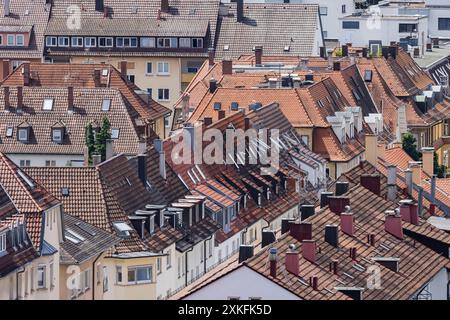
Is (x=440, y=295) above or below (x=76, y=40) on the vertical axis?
below

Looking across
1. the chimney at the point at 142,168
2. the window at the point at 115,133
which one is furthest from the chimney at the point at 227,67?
the chimney at the point at 142,168

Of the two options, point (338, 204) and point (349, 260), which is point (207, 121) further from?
point (349, 260)

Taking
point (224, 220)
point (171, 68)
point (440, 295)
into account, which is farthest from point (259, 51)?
point (440, 295)

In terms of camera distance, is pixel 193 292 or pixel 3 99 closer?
pixel 193 292

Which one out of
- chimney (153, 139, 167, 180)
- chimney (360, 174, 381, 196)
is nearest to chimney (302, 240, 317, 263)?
chimney (153, 139, 167, 180)

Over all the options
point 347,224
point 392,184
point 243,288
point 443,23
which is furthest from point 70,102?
point 443,23

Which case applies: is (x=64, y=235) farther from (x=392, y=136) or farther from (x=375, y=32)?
(x=375, y=32)
